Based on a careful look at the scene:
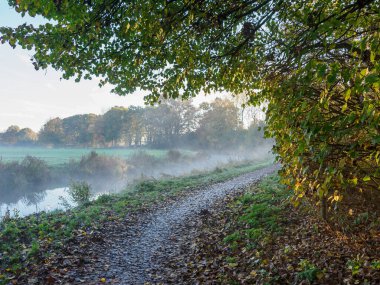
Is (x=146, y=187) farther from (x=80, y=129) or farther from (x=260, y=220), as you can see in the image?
(x=80, y=129)

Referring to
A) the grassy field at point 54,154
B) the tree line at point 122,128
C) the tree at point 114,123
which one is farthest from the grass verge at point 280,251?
the tree at point 114,123

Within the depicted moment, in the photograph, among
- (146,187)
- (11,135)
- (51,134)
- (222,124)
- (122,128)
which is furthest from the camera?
(122,128)

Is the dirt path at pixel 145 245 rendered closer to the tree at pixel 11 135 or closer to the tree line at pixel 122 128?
the tree line at pixel 122 128

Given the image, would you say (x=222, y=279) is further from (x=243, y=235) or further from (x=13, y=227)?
(x=13, y=227)

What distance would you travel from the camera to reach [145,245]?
33.0 ft

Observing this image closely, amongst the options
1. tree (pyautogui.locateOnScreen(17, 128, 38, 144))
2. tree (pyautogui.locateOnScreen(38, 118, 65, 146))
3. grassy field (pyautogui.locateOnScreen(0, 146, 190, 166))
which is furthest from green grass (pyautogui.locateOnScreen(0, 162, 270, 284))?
tree (pyautogui.locateOnScreen(17, 128, 38, 144))

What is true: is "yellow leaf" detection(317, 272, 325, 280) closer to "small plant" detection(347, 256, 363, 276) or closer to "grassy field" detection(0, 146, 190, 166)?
"small plant" detection(347, 256, 363, 276)

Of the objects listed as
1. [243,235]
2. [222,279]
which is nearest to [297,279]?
[222,279]

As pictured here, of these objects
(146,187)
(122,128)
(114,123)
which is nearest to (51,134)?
(114,123)

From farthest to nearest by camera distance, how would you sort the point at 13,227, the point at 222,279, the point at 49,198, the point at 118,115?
1. the point at 118,115
2. the point at 49,198
3. the point at 13,227
4. the point at 222,279

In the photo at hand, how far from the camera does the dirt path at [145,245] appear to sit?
7.73 meters

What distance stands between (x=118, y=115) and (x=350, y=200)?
65314 mm

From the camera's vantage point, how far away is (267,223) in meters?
9.35

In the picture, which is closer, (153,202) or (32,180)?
(153,202)
